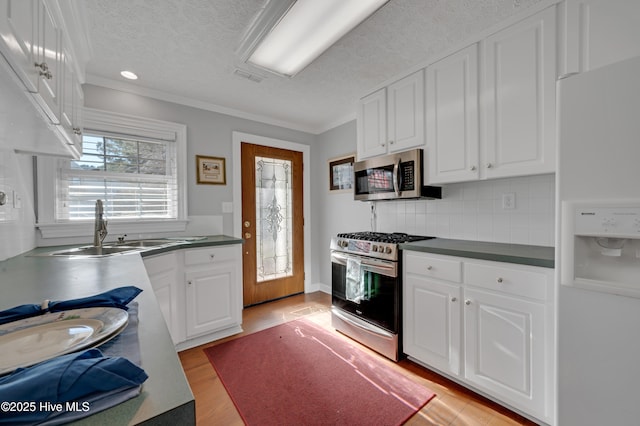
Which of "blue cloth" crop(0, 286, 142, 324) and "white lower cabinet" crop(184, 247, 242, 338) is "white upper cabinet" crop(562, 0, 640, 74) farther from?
"white lower cabinet" crop(184, 247, 242, 338)

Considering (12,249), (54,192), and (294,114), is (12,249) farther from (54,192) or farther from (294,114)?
(294,114)

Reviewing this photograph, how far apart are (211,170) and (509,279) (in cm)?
277

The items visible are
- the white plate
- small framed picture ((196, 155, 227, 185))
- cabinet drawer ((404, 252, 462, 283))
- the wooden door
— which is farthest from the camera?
the wooden door

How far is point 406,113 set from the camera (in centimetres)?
218

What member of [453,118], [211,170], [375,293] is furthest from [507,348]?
[211,170]

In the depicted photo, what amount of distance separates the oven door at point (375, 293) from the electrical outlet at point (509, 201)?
913 millimetres

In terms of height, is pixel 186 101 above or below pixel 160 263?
above

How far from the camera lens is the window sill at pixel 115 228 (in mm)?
2059

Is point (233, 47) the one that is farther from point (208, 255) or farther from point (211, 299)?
point (211, 299)

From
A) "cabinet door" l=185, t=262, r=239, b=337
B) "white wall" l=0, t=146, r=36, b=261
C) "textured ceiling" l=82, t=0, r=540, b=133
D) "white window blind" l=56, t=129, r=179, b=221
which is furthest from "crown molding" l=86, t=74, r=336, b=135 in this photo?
"cabinet door" l=185, t=262, r=239, b=337

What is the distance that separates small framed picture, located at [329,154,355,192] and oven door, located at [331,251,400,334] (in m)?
1.16

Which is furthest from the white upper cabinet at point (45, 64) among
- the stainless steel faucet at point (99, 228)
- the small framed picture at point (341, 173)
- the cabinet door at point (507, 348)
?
the small framed picture at point (341, 173)

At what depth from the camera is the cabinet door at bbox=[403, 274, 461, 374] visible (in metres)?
1.71

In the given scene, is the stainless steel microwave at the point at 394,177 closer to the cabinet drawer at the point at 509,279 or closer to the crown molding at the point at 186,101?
the cabinet drawer at the point at 509,279
